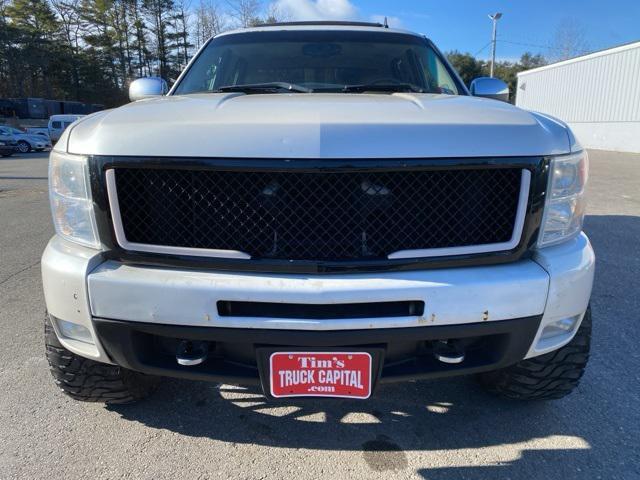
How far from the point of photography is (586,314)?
2010 mm

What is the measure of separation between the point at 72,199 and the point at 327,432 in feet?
4.79

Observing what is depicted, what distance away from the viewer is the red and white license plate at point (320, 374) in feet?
5.29

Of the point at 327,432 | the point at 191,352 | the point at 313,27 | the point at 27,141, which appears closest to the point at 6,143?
the point at 27,141

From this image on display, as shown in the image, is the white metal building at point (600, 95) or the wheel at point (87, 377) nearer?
the wheel at point (87, 377)

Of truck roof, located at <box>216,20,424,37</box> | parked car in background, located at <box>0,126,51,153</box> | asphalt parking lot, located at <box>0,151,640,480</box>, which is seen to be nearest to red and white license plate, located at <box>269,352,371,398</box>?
asphalt parking lot, located at <box>0,151,640,480</box>

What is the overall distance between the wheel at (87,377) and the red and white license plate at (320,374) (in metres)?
0.81

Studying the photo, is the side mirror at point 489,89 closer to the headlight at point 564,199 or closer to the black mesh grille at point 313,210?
the headlight at point 564,199

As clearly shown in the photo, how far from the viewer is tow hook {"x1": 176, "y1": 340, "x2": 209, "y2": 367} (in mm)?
1691

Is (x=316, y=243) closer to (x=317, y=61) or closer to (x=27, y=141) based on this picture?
(x=317, y=61)

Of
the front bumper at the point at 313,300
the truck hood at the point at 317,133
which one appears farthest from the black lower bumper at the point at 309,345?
the truck hood at the point at 317,133

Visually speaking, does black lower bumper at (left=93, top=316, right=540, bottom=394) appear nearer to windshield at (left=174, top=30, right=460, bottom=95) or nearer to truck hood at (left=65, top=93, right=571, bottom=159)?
truck hood at (left=65, top=93, right=571, bottom=159)

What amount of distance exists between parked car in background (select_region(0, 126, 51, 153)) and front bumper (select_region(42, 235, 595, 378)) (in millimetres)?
25884

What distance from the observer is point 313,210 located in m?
1.65

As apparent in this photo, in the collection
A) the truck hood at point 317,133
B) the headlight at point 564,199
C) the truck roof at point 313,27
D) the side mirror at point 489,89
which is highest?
the truck roof at point 313,27
